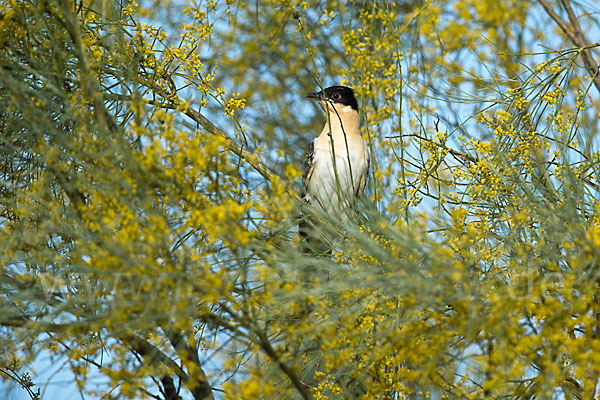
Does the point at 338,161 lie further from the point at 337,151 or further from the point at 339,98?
the point at 339,98

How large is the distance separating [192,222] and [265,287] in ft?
0.76

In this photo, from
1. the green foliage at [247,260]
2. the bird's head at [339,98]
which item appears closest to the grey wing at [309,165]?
the bird's head at [339,98]

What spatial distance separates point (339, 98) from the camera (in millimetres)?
3074

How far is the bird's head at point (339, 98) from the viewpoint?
290cm

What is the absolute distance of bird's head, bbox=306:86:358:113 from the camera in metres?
2.90

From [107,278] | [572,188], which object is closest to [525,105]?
[572,188]

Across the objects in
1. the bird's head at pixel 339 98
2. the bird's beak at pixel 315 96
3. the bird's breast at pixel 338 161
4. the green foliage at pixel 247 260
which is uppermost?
the bird's head at pixel 339 98

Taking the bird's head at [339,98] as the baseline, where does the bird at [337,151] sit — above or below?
below

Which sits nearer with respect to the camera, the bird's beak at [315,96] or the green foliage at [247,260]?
the green foliage at [247,260]

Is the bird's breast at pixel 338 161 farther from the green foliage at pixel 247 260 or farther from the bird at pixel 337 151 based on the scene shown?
the green foliage at pixel 247 260

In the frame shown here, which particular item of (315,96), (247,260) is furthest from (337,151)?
(247,260)

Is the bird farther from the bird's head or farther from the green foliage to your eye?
the green foliage

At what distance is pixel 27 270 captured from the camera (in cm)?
132

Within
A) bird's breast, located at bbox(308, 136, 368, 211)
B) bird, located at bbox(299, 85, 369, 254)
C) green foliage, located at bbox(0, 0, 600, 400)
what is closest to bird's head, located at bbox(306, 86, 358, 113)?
bird, located at bbox(299, 85, 369, 254)
